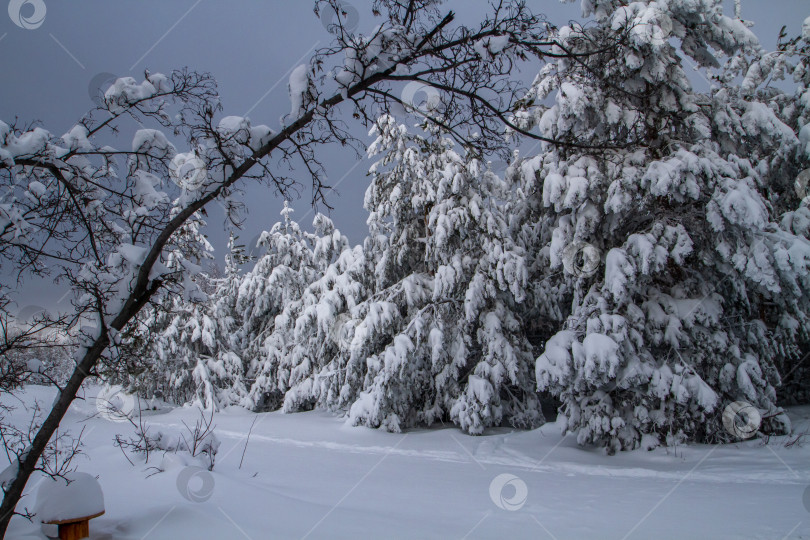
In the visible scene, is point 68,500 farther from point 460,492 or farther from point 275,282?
point 275,282

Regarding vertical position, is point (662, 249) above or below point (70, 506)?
above

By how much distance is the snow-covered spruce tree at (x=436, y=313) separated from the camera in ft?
41.0

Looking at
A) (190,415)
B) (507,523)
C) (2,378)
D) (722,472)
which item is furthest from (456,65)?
(190,415)

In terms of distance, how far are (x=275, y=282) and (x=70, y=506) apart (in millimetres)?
19607

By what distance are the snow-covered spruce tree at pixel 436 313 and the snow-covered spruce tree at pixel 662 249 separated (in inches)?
104

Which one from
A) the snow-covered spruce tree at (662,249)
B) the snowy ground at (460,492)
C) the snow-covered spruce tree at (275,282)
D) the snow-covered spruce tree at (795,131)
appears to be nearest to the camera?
the snowy ground at (460,492)

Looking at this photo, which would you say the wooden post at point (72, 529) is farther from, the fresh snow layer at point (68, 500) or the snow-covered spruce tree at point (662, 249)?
the snow-covered spruce tree at point (662, 249)

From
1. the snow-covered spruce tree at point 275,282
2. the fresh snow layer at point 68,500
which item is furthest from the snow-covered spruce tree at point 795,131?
the snow-covered spruce tree at point 275,282

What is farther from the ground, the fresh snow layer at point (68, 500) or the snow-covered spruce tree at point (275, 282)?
Result: the snow-covered spruce tree at point (275, 282)

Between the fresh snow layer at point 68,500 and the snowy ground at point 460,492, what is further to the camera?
the snowy ground at point 460,492

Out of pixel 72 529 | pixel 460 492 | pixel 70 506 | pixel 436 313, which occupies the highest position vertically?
pixel 436 313

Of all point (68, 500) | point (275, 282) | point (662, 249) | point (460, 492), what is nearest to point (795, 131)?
point (662, 249)

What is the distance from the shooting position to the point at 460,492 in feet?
20.5

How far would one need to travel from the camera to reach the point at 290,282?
2208cm
